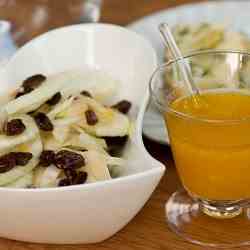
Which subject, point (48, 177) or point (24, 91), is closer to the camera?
point (48, 177)

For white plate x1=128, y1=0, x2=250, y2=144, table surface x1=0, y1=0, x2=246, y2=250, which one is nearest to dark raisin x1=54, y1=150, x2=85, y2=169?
table surface x1=0, y1=0, x2=246, y2=250

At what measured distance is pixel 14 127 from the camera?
83cm

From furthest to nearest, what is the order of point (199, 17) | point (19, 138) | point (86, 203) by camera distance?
1. point (199, 17)
2. point (19, 138)
3. point (86, 203)

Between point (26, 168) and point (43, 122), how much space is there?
9 cm

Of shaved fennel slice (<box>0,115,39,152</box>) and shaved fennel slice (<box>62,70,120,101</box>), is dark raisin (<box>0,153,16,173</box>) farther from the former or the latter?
shaved fennel slice (<box>62,70,120,101</box>)

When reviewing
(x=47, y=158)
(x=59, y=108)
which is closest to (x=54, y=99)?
(x=59, y=108)

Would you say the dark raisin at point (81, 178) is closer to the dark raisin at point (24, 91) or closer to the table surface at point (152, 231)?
the table surface at point (152, 231)

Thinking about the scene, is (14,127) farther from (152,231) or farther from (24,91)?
(152,231)

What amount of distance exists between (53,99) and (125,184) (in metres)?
0.25

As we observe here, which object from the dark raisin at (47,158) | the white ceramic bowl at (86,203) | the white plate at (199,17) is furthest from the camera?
the white plate at (199,17)

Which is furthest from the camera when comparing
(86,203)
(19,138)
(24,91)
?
(24,91)

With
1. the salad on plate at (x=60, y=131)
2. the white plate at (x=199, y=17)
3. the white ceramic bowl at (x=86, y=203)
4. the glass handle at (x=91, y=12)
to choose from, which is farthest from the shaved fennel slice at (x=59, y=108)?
the glass handle at (x=91, y=12)

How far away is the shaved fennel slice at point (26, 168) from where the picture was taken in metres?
0.78

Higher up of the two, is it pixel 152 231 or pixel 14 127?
pixel 14 127
